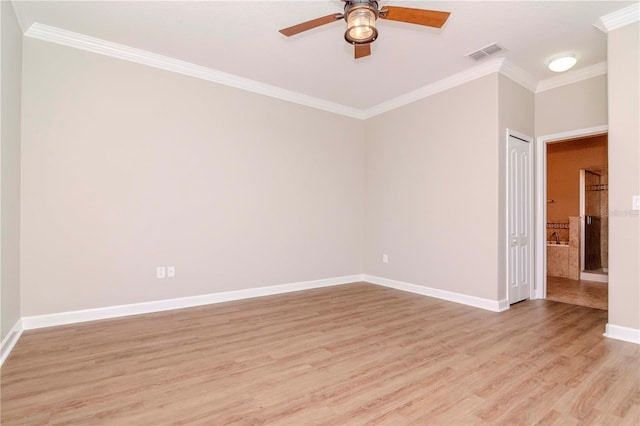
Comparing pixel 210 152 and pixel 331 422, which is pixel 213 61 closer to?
pixel 210 152

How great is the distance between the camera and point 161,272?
381cm

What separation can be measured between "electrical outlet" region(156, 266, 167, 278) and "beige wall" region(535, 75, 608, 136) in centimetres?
528

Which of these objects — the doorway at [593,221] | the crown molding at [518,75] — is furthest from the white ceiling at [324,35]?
the doorway at [593,221]

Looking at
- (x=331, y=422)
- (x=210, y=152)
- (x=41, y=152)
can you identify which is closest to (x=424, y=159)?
(x=210, y=152)

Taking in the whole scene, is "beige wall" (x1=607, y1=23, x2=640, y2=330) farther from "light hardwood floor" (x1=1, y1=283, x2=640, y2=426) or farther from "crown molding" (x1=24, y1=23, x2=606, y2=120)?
"crown molding" (x1=24, y1=23, x2=606, y2=120)

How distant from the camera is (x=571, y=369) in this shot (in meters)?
2.37

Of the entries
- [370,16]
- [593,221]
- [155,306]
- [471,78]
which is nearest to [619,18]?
[471,78]

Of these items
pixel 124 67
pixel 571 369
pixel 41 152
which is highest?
pixel 124 67

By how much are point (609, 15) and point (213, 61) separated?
161 inches

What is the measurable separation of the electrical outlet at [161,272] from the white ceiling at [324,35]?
251 centimetres

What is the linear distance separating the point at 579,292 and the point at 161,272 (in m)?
5.90

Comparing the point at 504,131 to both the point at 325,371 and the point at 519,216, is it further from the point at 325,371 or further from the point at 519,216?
the point at 325,371

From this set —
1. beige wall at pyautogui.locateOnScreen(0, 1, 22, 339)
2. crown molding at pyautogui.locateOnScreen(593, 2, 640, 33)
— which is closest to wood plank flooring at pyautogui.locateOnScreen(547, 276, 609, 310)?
crown molding at pyautogui.locateOnScreen(593, 2, 640, 33)

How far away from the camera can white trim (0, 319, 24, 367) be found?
96.8 inches
